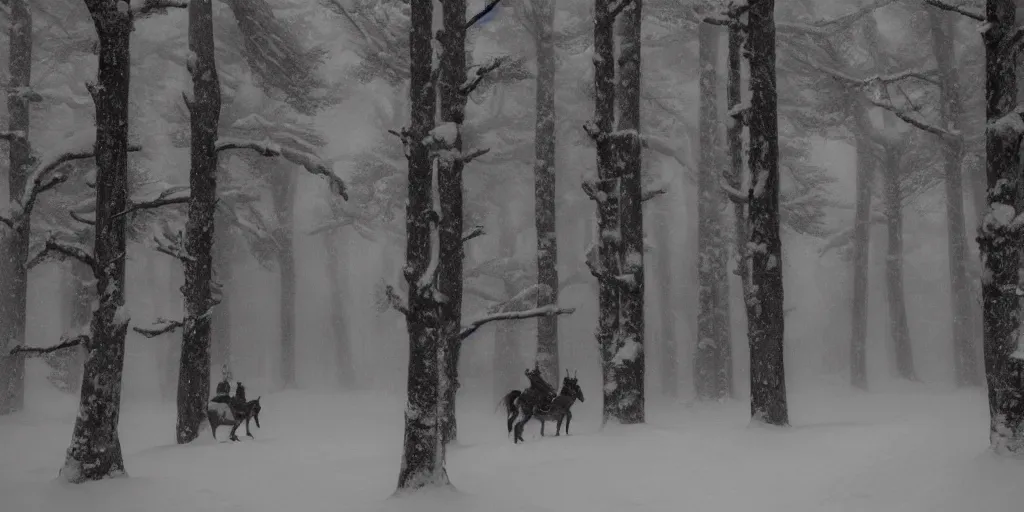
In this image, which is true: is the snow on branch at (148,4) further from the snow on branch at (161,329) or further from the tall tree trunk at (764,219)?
the tall tree trunk at (764,219)

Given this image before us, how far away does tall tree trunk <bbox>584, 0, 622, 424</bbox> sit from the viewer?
10.8m

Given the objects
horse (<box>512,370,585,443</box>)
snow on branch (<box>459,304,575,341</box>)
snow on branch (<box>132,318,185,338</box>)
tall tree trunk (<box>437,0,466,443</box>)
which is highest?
tall tree trunk (<box>437,0,466,443</box>)

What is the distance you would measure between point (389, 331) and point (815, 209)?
101 ft

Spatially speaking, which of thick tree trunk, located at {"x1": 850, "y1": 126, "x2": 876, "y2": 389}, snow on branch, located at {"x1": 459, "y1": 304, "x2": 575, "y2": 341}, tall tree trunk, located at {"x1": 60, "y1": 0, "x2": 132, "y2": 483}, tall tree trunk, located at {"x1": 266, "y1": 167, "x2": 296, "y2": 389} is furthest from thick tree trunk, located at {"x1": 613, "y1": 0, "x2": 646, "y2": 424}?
tall tree trunk, located at {"x1": 266, "y1": 167, "x2": 296, "y2": 389}

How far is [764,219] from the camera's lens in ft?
32.8

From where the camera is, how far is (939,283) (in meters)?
45.0

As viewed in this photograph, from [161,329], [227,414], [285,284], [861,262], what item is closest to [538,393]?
[227,414]

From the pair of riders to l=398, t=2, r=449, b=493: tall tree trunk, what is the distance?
2886 millimetres

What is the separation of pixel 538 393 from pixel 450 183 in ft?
10.6

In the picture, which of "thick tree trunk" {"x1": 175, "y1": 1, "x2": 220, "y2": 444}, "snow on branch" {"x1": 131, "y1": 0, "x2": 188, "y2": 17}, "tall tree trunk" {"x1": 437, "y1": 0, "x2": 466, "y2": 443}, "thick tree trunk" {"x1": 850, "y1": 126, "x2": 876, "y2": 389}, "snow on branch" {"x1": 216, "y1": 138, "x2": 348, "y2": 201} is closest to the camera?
"tall tree trunk" {"x1": 437, "y1": 0, "x2": 466, "y2": 443}

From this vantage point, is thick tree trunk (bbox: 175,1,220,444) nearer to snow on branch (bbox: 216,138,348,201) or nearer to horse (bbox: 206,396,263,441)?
snow on branch (bbox: 216,138,348,201)

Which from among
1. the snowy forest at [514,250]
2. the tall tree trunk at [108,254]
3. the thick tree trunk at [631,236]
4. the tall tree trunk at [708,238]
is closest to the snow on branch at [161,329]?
the snowy forest at [514,250]

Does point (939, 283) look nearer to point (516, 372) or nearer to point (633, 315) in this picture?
point (516, 372)

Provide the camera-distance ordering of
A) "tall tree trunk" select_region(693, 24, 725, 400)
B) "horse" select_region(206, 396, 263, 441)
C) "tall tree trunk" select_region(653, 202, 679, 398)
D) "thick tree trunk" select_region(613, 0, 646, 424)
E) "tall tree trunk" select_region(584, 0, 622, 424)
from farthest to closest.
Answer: "tall tree trunk" select_region(653, 202, 679, 398), "tall tree trunk" select_region(693, 24, 725, 400), "horse" select_region(206, 396, 263, 441), "tall tree trunk" select_region(584, 0, 622, 424), "thick tree trunk" select_region(613, 0, 646, 424)
